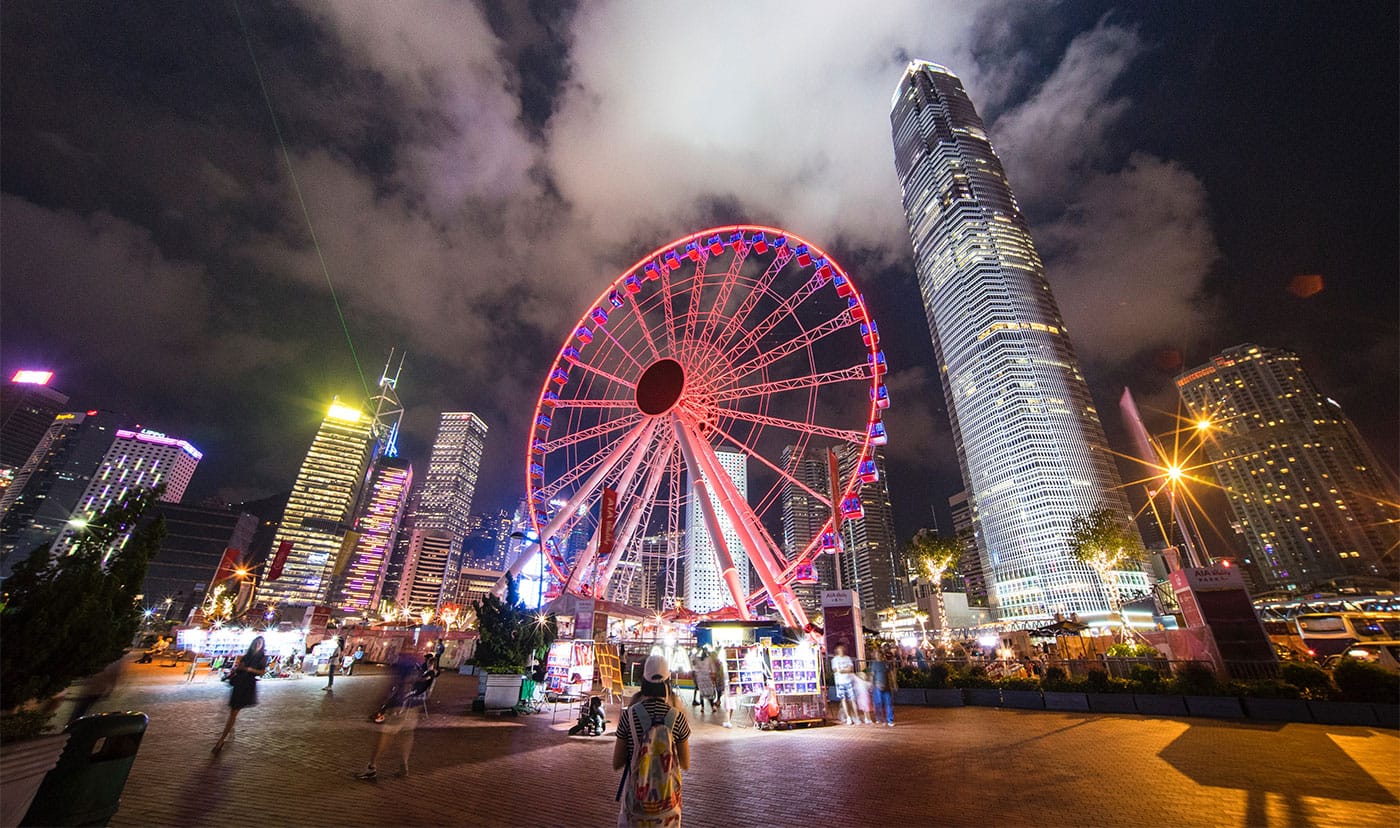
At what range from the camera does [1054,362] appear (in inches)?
4250

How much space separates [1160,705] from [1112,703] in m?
1.13

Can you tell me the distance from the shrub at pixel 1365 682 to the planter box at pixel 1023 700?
22.3 feet

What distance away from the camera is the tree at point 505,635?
16594mm

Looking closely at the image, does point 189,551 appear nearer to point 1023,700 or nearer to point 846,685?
point 846,685

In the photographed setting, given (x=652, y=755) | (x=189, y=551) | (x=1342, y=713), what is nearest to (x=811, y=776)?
(x=652, y=755)

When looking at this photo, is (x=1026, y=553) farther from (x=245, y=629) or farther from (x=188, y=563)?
(x=188, y=563)

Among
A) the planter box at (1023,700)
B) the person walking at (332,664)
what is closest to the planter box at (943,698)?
the planter box at (1023,700)

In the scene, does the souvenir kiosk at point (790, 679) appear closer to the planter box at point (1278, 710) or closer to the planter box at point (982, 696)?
the planter box at point (982, 696)

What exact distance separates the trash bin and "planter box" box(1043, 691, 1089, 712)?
70.0ft

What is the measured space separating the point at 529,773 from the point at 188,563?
17053 cm

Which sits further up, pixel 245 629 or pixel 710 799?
pixel 245 629

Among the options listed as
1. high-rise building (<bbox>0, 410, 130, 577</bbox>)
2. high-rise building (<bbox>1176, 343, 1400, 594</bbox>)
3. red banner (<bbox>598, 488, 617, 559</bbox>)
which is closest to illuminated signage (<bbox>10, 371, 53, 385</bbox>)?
high-rise building (<bbox>0, 410, 130, 577</bbox>)

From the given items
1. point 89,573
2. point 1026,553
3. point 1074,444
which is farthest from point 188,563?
point 1074,444

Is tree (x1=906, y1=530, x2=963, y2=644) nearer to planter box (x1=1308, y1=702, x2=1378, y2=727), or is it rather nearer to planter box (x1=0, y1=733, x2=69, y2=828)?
planter box (x1=1308, y1=702, x2=1378, y2=727)
